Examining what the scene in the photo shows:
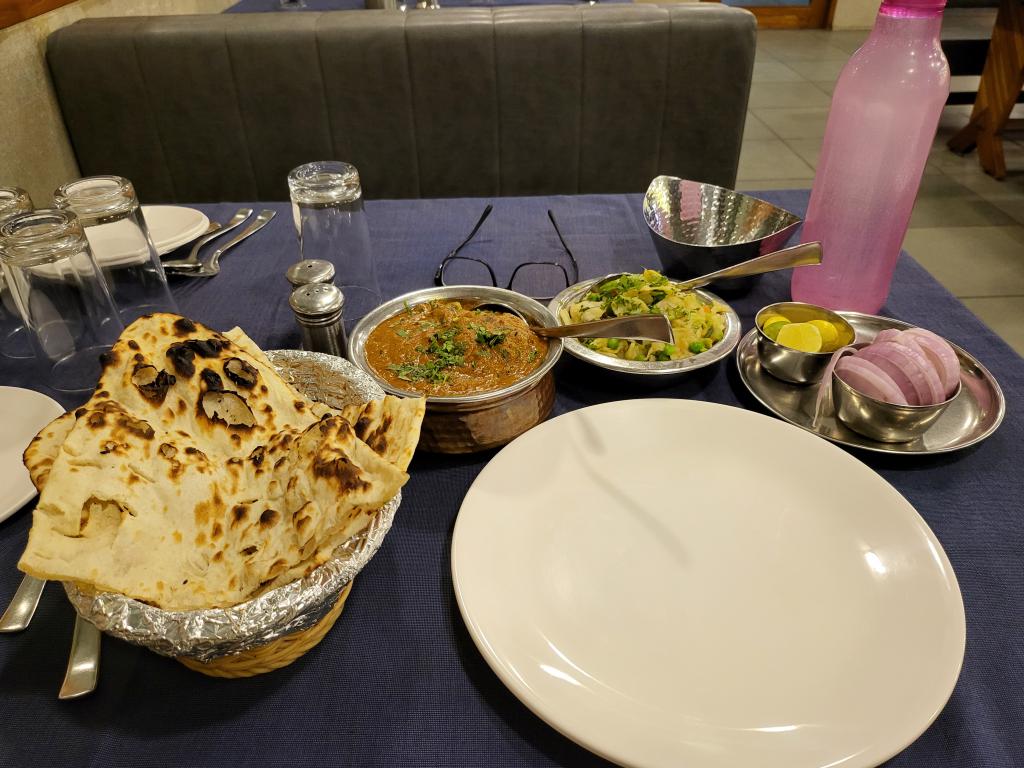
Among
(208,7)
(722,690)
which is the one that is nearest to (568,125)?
(722,690)

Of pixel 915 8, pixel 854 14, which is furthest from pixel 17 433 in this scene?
pixel 854 14

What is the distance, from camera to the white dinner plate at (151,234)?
103 cm

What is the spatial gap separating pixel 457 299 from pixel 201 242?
638 mm

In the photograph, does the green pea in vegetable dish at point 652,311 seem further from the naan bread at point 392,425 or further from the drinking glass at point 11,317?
the drinking glass at point 11,317

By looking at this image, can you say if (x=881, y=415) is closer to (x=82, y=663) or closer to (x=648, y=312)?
(x=648, y=312)

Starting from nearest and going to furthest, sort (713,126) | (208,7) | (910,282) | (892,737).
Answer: (892,737)
(910,282)
(713,126)
(208,7)

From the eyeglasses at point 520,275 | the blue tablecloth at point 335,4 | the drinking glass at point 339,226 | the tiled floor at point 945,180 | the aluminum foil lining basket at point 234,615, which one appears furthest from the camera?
the blue tablecloth at point 335,4

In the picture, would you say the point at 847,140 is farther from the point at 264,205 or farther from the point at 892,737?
the point at 264,205

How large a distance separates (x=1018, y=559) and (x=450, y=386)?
0.65m

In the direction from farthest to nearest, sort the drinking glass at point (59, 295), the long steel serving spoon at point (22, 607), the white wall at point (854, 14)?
1. the white wall at point (854, 14)
2. the drinking glass at point (59, 295)
3. the long steel serving spoon at point (22, 607)

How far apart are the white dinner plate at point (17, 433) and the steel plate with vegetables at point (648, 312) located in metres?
0.67

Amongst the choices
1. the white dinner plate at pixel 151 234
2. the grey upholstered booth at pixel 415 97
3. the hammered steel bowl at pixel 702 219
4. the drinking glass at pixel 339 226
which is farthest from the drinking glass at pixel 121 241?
the grey upholstered booth at pixel 415 97

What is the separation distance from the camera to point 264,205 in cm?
151

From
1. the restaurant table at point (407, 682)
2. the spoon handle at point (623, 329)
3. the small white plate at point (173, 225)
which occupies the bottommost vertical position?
the restaurant table at point (407, 682)
